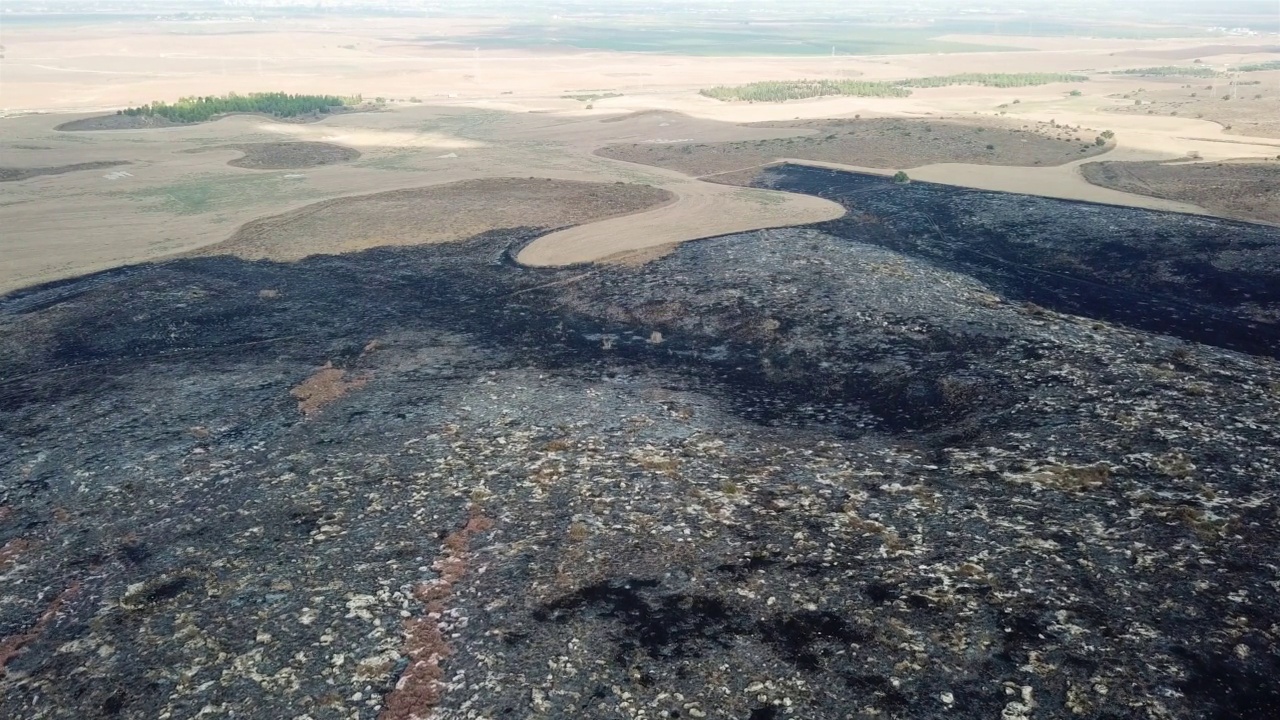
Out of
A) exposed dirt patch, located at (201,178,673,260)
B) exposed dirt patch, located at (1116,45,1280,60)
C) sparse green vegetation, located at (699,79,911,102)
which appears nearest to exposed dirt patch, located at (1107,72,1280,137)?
sparse green vegetation, located at (699,79,911,102)

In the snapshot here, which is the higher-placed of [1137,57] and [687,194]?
[1137,57]

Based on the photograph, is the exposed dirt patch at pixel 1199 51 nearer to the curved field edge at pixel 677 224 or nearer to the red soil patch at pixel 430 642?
the curved field edge at pixel 677 224

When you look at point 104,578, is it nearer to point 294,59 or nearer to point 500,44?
point 294,59

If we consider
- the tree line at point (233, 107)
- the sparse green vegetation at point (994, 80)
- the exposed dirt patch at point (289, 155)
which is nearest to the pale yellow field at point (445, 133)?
the exposed dirt patch at point (289, 155)

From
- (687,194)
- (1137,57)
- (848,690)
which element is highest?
(1137,57)

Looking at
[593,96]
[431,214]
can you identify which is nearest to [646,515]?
[431,214]

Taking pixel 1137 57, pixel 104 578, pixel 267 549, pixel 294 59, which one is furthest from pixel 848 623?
pixel 1137 57

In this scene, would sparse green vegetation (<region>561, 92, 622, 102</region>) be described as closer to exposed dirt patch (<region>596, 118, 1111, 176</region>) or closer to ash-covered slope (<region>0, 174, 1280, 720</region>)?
exposed dirt patch (<region>596, 118, 1111, 176</region>)
